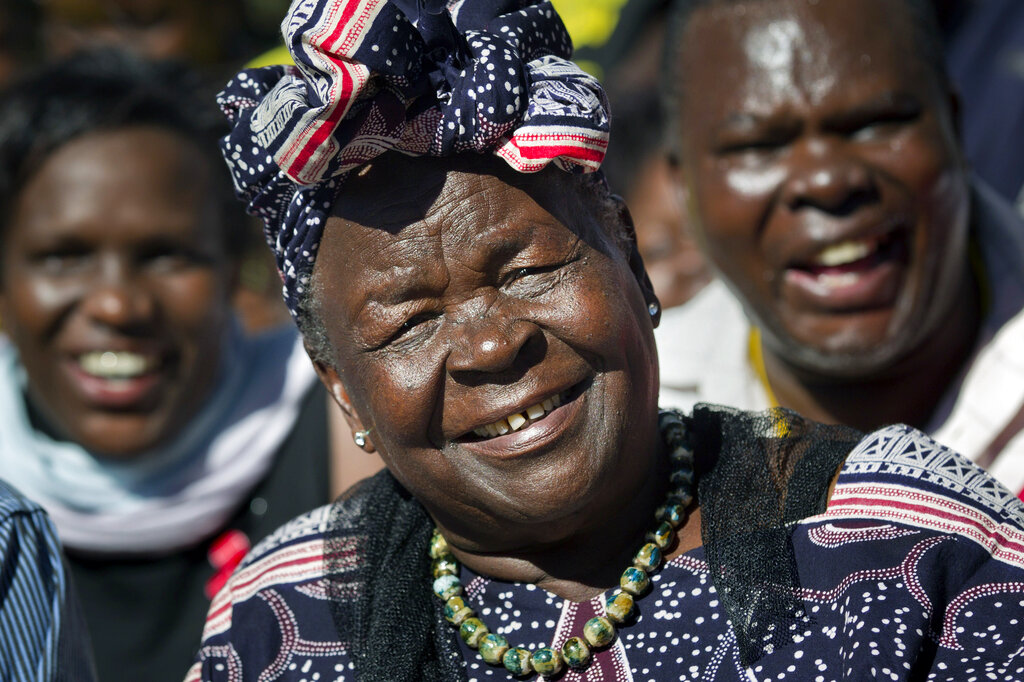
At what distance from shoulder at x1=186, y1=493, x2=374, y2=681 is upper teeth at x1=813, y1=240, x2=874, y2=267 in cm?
148

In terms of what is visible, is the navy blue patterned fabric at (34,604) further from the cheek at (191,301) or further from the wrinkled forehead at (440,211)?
the cheek at (191,301)

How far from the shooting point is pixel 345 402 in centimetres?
235

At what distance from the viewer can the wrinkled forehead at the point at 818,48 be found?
129 inches

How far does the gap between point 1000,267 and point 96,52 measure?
10.0 feet

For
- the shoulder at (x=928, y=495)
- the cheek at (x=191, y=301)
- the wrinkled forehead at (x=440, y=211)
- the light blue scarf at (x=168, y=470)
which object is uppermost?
the wrinkled forehead at (x=440, y=211)

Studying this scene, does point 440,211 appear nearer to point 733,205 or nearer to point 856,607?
point 856,607

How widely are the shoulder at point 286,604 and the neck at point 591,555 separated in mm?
329

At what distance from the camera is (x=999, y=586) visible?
6.32ft

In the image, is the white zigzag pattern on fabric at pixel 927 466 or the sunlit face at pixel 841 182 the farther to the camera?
the sunlit face at pixel 841 182

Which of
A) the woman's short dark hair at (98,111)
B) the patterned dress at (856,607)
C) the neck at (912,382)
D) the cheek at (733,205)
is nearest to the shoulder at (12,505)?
the patterned dress at (856,607)

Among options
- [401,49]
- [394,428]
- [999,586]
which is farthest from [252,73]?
[999,586]

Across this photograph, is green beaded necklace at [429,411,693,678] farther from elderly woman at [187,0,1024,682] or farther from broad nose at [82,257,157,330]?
broad nose at [82,257,157,330]

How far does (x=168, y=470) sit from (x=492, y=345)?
2.38 meters

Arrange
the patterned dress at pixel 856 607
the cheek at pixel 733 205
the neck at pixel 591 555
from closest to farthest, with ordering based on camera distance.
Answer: the patterned dress at pixel 856 607, the neck at pixel 591 555, the cheek at pixel 733 205
